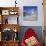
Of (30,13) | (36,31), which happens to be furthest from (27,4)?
(36,31)

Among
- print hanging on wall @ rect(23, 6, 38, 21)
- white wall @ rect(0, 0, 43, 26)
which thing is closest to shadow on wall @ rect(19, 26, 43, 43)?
white wall @ rect(0, 0, 43, 26)

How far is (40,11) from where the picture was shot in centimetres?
494

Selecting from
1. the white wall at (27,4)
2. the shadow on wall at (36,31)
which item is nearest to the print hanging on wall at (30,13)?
the white wall at (27,4)

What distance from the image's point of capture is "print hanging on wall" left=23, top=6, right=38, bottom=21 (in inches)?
193

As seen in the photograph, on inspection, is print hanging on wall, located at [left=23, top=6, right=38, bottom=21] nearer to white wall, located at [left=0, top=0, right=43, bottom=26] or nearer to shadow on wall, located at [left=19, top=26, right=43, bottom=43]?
white wall, located at [left=0, top=0, right=43, bottom=26]

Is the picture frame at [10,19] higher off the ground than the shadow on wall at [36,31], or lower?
higher

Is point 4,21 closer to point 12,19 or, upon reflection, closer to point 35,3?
point 12,19

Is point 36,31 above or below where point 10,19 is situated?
Result: below

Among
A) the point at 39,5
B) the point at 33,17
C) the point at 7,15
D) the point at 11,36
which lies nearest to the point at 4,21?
the point at 7,15

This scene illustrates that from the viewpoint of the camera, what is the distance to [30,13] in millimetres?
4930

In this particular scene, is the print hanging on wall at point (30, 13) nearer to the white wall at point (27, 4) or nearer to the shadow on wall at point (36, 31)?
the white wall at point (27, 4)

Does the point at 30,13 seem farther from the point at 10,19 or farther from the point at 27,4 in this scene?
the point at 10,19

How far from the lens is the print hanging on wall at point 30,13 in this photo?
193 inches

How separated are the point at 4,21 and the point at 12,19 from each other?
262mm
